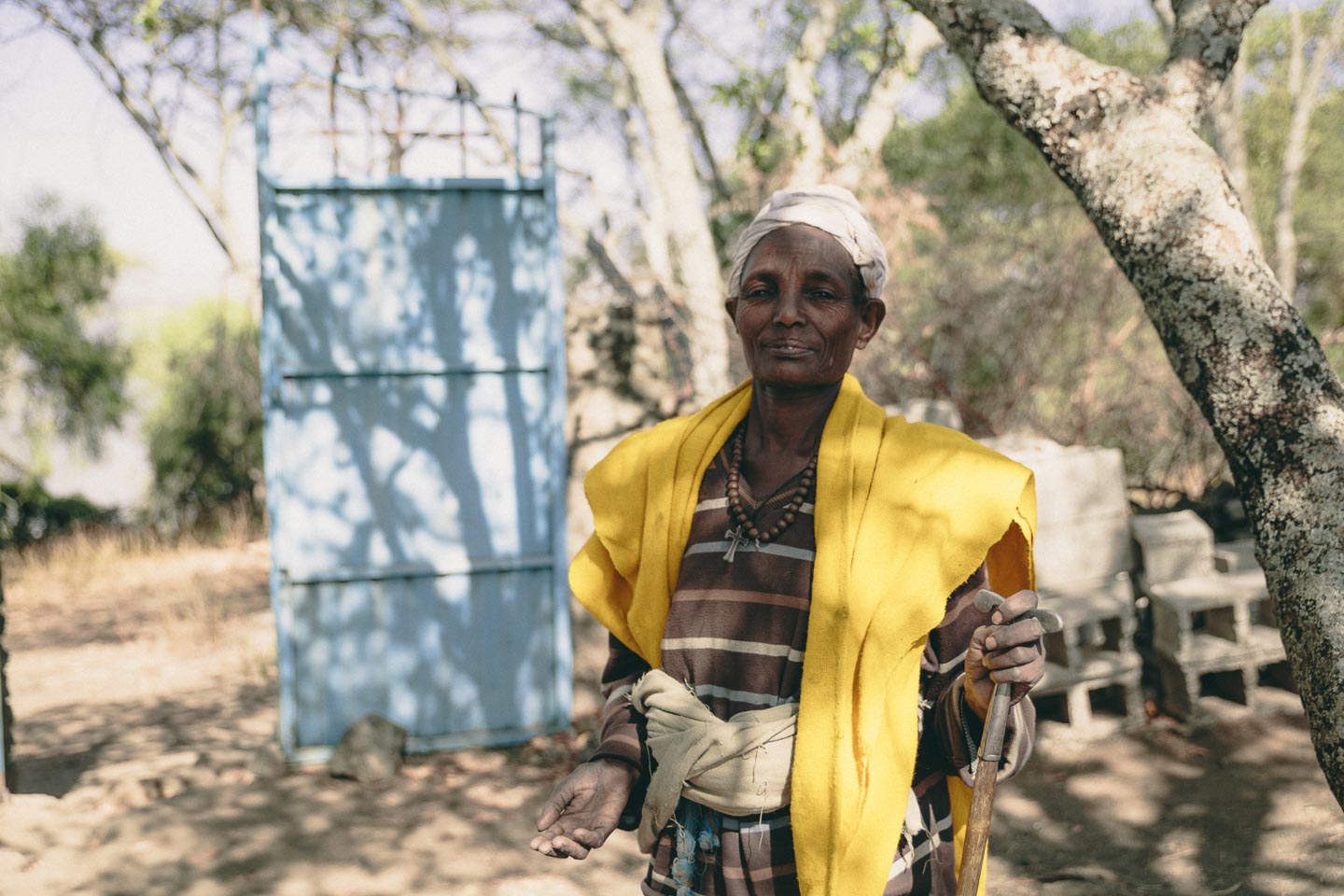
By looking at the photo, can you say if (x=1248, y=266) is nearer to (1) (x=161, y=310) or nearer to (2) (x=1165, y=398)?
(2) (x=1165, y=398)

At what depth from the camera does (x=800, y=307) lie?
175 cm

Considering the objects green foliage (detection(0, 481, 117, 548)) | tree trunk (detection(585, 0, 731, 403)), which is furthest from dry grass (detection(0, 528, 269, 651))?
tree trunk (detection(585, 0, 731, 403))

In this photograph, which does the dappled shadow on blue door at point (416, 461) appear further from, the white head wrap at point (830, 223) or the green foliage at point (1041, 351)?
the white head wrap at point (830, 223)

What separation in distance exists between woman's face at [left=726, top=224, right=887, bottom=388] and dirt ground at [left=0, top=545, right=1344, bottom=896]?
2912mm

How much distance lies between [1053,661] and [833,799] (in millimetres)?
3940

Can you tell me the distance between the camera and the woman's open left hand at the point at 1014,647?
1.51 metres

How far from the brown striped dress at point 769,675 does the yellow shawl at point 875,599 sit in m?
0.07

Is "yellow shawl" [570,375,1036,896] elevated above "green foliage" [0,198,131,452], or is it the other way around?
"green foliage" [0,198,131,452]

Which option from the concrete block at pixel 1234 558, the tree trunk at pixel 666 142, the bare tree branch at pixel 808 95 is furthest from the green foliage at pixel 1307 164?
the concrete block at pixel 1234 558

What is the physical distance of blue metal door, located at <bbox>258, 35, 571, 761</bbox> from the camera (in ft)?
18.8

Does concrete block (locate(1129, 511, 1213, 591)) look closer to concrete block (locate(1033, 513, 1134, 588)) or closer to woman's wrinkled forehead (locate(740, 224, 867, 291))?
concrete block (locate(1033, 513, 1134, 588))

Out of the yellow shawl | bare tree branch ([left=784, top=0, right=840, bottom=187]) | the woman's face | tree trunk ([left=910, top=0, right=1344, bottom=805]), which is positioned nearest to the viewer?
the yellow shawl

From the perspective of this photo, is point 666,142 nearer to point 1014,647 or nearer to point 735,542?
point 735,542

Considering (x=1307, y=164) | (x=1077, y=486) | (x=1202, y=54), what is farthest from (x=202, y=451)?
(x=1307, y=164)
